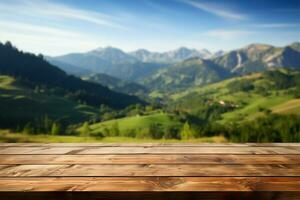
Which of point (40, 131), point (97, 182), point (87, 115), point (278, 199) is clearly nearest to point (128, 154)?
point (97, 182)

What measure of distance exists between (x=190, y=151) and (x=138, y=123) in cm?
15715

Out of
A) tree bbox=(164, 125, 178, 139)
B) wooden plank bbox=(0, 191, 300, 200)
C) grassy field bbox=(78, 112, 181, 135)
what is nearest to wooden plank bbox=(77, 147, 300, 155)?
wooden plank bbox=(0, 191, 300, 200)

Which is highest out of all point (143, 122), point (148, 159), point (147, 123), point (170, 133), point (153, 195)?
point (148, 159)

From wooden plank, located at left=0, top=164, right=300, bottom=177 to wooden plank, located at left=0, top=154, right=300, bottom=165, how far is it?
16 cm

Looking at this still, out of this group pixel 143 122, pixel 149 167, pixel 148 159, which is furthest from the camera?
pixel 143 122

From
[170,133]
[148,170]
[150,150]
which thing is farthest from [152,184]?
[170,133]

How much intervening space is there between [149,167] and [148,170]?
11 cm

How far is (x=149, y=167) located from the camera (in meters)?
2.96

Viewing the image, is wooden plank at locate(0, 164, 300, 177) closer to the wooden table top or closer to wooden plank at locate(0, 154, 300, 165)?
the wooden table top

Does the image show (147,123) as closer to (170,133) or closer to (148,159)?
(170,133)

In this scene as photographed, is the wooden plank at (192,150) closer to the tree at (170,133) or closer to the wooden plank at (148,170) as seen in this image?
the wooden plank at (148,170)

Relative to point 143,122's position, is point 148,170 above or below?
above

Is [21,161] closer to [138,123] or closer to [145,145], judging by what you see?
[145,145]

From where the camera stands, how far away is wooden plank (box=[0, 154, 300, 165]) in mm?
3178
